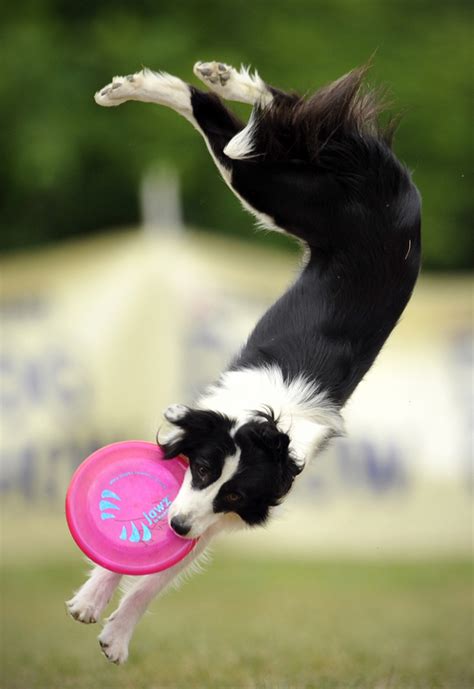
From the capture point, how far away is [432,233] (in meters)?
20.1

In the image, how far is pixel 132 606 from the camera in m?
6.13

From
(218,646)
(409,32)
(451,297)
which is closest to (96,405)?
(451,297)

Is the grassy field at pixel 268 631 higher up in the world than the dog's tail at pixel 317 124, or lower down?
lower down

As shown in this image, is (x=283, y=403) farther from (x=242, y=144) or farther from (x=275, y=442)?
(x=242, y=144)

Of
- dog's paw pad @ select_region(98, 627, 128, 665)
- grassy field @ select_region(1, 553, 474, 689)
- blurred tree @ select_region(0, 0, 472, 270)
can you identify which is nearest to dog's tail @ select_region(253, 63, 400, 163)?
dog's paw pad @ select_region(98, 627, 128, 665)

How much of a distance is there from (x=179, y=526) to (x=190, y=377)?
7.17 metres

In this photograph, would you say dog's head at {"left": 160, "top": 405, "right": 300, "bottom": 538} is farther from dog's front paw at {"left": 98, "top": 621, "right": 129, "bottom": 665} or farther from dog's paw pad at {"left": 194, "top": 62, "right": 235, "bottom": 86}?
dog's paw pad at {"left": 194, "top": 62, "right": 235, "bottom": 86}

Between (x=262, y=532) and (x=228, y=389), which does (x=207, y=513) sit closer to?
(x=228, y=389)

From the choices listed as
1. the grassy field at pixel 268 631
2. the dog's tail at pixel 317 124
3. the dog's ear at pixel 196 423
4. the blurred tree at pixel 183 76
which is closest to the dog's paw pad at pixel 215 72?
the dog's tail at pixel 317 124

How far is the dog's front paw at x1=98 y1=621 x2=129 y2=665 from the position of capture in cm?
606

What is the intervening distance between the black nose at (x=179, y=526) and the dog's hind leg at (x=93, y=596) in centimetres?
57

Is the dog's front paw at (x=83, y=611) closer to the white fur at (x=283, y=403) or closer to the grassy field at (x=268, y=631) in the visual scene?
the grassy field at (x=268, y=631)

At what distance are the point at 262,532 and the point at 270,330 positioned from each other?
679cm

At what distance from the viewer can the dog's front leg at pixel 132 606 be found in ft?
19.9
